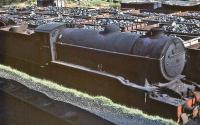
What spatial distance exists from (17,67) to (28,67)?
0.99m

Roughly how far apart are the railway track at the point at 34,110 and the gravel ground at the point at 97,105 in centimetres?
117

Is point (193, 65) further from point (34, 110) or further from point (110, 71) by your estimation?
point (34, 110)

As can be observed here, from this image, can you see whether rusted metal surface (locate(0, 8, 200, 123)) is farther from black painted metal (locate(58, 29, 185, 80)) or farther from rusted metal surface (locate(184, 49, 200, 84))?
black painted metal (locate(58, 29, 185, 80))

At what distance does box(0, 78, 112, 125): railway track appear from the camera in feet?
21.2

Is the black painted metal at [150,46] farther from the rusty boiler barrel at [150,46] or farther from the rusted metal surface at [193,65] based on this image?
the rusted metal surface at [193,65]

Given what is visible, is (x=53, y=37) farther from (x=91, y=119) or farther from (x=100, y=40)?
(x=91, y=119)

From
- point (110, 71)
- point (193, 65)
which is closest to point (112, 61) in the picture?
point (110, 71)

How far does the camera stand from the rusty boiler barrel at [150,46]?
27.3 feet

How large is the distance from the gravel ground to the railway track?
1173mm

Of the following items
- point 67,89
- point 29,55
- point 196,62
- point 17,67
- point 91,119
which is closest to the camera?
point 91,119

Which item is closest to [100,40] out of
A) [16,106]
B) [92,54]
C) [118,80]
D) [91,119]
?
[92,54]

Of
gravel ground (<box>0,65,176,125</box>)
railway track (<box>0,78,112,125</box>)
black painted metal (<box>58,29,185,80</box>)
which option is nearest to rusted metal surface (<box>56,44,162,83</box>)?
black painted metal (<box>58,29,185,80</box>)

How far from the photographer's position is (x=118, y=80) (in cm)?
878

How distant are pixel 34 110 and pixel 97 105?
74.1 inches
